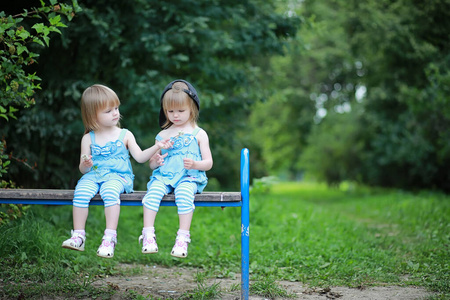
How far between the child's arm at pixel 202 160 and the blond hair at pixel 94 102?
767mm

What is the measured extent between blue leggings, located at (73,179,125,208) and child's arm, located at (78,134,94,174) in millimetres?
142

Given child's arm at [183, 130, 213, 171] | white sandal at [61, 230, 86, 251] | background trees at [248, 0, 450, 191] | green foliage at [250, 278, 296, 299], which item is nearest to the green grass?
green foliage at [250, 278, 296, 299]

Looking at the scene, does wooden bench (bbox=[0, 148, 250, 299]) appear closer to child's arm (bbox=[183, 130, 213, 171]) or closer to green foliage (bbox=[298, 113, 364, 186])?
child's arm (bbox=[183, 130, 213, 171])

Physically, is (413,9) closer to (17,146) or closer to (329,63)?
(329,63)

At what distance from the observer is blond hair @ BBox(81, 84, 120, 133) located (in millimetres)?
3754

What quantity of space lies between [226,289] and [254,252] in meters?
1.29

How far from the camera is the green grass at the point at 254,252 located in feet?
13.8

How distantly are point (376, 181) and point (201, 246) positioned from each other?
13.0 metres

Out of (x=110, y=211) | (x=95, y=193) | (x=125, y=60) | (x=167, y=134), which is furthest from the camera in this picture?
(x=125, y=60)

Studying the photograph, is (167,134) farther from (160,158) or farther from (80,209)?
(80,209)

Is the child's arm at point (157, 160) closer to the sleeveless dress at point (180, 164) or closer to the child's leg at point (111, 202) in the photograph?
the sleeveless dress at point (180, 164)

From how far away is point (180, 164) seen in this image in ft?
12.2

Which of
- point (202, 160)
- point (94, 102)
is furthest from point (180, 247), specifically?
point (94, 102)

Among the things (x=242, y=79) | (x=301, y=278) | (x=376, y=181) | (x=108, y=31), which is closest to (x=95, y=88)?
(x=301, y=278)
